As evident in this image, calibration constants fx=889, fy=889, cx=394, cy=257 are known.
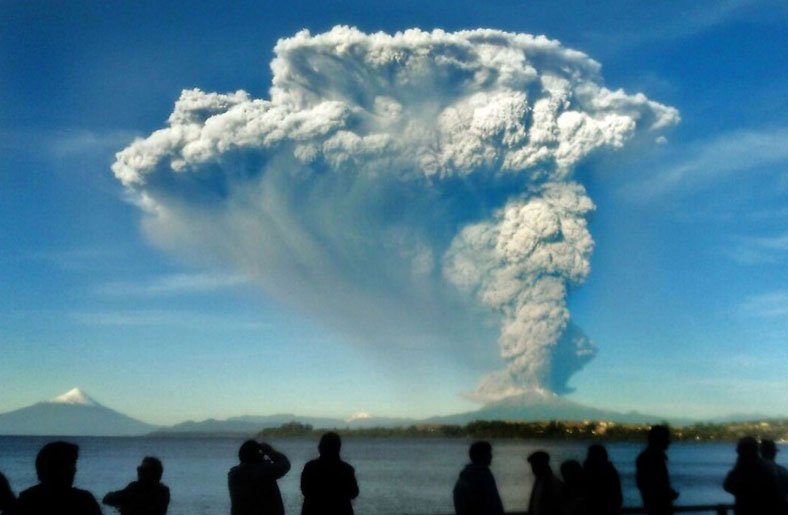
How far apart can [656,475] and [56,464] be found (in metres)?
5.18

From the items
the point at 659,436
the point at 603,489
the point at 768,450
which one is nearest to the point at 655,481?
the point at 659,436

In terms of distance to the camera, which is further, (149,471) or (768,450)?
(768,450)

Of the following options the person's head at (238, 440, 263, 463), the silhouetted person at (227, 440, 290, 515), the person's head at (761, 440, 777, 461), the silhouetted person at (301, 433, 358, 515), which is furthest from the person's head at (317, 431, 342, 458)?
the person's head at (761, 440, 777, 461)

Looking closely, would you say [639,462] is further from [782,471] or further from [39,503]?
[39,503]

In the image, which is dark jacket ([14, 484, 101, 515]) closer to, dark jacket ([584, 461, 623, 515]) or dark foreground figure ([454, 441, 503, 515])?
dark foreground figure ([454, 441, 503, 515])

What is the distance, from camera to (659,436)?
24.9ft

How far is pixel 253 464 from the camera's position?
6.98 m

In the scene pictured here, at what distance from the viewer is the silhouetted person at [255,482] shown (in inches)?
273

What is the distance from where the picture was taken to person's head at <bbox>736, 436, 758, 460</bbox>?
7.61m

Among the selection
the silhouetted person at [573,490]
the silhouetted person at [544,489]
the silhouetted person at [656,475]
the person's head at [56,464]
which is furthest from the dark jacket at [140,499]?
the silhouetted person at [656,475]

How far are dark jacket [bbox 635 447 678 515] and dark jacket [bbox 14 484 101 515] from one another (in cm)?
489

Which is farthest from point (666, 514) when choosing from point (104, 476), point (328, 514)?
point (104, 476)

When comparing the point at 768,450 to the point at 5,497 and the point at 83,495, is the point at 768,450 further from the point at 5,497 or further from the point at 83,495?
the point at 5,497

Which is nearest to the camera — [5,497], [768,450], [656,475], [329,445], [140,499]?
[5,497]
